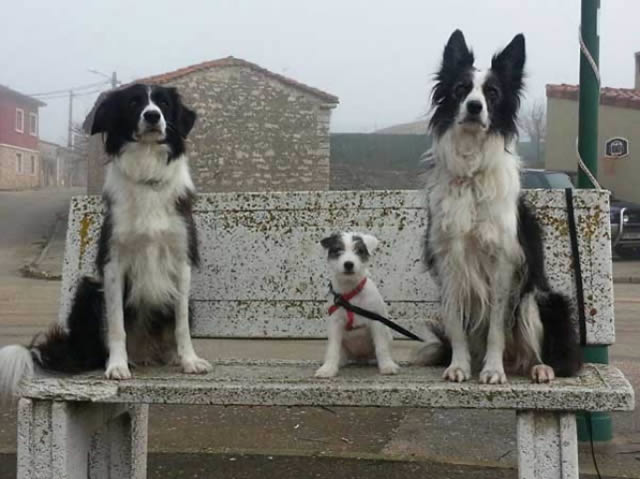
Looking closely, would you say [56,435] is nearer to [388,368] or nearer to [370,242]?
[388,368]

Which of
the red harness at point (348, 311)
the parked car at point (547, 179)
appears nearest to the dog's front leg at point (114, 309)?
the red harness at point (348, 311)

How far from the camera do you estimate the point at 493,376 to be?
3188mm

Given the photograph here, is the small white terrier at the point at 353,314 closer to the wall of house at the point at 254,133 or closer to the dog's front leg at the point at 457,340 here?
the dog's front leg at the point at 457,340

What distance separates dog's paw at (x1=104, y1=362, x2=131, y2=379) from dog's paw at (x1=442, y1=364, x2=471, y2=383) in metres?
1.34

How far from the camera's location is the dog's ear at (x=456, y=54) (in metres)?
3.31

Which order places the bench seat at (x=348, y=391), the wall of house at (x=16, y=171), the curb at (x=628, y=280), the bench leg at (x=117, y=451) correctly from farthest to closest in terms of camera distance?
1. the wall of house at (x=16, y=171)
2. the curb at (x=628, y=280)
3. the bench leg at (x=117, y=451)
4. the bench seat at (x=348, y=391)

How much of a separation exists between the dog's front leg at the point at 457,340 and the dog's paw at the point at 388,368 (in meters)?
0.27

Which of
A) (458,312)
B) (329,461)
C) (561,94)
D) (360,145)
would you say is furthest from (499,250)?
(360,145)

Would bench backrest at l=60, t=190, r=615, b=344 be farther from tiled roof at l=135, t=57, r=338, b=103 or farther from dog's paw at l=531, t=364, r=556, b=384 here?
tiled roof at l=135, t=57, r=338, b=103

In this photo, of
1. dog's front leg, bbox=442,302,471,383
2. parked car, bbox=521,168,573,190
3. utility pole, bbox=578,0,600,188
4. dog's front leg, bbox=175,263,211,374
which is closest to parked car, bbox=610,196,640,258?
parked car, bbox=521,168,573,190

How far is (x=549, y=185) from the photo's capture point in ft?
56.3

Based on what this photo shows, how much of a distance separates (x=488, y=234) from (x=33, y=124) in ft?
206

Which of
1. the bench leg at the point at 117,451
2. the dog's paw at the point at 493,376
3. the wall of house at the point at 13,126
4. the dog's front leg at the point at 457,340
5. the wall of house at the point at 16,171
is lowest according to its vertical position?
the bench leg at the point at 117,451

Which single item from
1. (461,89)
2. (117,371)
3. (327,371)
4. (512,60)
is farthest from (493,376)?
(117,371)
